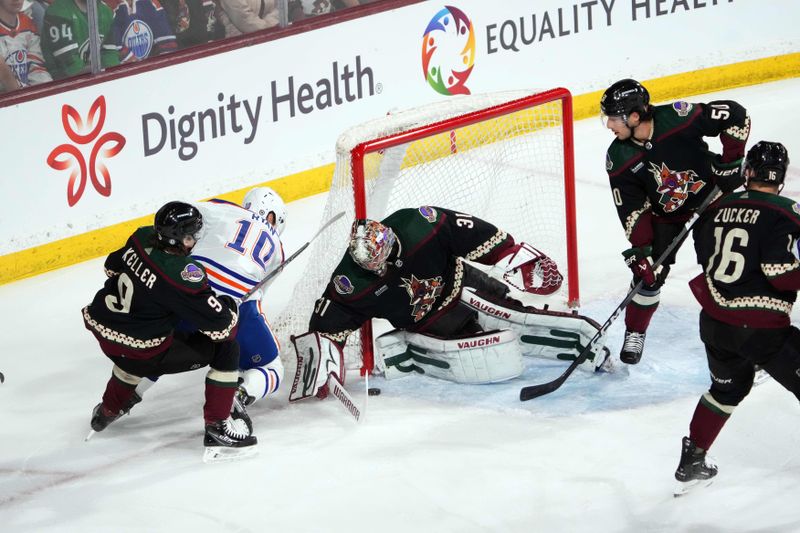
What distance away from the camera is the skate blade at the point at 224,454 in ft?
14.6

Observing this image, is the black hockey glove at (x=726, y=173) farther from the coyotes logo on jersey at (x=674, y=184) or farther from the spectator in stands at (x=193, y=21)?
the spectator in stands at (x=193, y=21)

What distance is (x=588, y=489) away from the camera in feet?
13.4

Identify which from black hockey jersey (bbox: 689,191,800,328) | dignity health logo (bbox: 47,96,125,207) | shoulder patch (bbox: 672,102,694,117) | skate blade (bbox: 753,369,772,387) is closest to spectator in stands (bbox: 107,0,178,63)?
dignity health logo (bbox: 47,96,125,207)

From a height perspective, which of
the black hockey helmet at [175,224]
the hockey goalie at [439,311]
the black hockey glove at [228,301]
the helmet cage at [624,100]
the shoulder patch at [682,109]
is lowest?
the hockey goalie at [439,311]

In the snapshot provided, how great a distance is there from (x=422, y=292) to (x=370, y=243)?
1.14ft

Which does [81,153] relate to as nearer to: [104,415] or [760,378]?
[104,415]

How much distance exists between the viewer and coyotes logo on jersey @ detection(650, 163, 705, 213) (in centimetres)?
475

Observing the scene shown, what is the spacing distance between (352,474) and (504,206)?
71.5 inches

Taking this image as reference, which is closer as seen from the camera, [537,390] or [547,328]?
[537,390]

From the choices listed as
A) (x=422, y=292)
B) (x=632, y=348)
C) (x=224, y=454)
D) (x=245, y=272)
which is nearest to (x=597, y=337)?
(x=632, y=348)

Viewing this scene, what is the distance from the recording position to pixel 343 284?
4.68 meters

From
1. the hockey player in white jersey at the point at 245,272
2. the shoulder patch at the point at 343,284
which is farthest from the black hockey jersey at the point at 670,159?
the hockey player in white jersey at the point at 245,272

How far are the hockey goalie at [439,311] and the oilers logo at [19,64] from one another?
1983 mm

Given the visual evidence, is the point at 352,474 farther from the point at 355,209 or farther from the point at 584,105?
the point at 584,105
